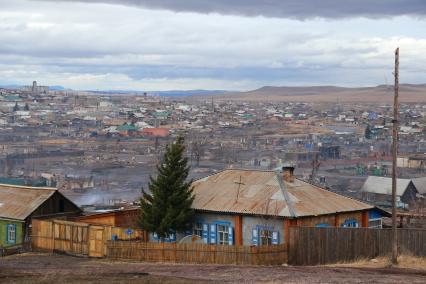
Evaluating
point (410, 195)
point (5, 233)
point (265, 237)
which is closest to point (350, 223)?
point (265, 237)

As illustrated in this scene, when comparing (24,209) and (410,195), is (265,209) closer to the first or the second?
(24,209)

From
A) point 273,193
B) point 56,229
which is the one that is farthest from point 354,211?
point 56,229

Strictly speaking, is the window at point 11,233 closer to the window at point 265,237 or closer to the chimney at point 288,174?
the window at point 265,237

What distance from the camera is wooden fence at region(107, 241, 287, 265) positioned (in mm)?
35250

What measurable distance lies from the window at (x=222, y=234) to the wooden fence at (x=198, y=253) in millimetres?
5708

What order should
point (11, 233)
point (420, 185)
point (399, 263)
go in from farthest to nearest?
point (420, 185), point (11, 233), point (399, 263)

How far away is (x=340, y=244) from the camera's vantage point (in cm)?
3584

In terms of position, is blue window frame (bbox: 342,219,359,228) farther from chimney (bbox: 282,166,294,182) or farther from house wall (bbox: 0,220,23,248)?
house wall (bbox: 0,220,23,248)

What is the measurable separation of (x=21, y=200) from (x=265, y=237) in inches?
685

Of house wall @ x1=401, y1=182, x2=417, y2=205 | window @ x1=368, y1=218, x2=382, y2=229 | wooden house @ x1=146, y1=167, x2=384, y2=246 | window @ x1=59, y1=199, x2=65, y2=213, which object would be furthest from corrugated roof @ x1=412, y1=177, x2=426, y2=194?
window @ x1=59, y1=199, x2=65, y2=213

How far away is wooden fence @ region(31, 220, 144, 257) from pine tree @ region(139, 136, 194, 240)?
1841mm

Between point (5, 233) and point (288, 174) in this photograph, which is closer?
point (288, 174)

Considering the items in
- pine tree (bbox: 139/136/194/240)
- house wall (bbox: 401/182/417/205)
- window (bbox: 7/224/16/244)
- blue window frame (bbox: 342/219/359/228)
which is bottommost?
house wall (bbox: 401/182/417/205)

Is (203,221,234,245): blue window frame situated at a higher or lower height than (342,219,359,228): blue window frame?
lower
